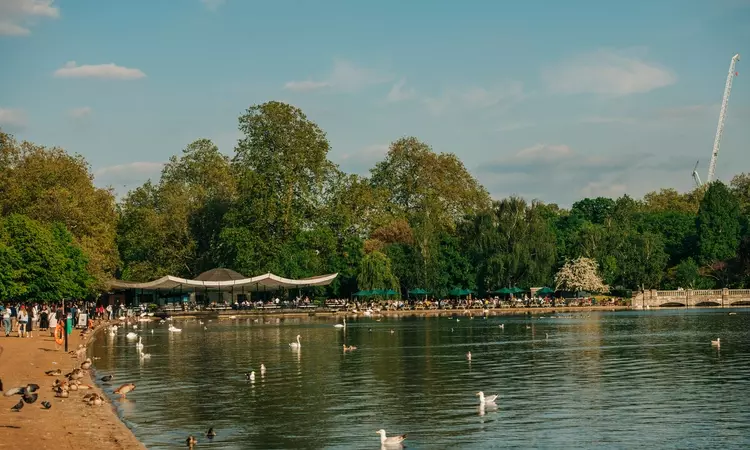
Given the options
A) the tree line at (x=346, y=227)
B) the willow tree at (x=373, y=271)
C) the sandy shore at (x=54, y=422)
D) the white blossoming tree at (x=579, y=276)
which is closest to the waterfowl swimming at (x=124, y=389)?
the sandy shore at (x=54, y=422)

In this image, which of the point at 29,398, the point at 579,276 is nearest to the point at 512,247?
the point at 579,276

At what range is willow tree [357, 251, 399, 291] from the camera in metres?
101

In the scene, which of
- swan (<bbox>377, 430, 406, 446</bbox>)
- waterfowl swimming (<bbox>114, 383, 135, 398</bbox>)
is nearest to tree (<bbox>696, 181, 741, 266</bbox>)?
waterfowl swimming (<bbox>114, 383, 135, 398</bbox>)

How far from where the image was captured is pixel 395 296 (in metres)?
106

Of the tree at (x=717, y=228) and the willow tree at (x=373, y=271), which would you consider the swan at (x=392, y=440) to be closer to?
the willow tree at (x=373, y=271)

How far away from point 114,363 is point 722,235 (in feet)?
285

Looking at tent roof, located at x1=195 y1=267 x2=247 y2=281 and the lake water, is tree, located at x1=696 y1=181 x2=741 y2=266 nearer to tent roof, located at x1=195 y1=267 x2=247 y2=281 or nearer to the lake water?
the lake water

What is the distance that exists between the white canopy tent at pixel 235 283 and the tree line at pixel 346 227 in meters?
3.03

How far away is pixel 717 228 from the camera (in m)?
114

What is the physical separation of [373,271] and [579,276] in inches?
969

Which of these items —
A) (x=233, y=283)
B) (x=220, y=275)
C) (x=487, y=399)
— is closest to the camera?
(x=487, y=399)

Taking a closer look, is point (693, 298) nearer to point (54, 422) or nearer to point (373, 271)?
point (373, 271)

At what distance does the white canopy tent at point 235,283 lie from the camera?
91562mm

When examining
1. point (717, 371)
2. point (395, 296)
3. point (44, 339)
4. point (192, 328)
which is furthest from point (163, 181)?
point (717, 371)
